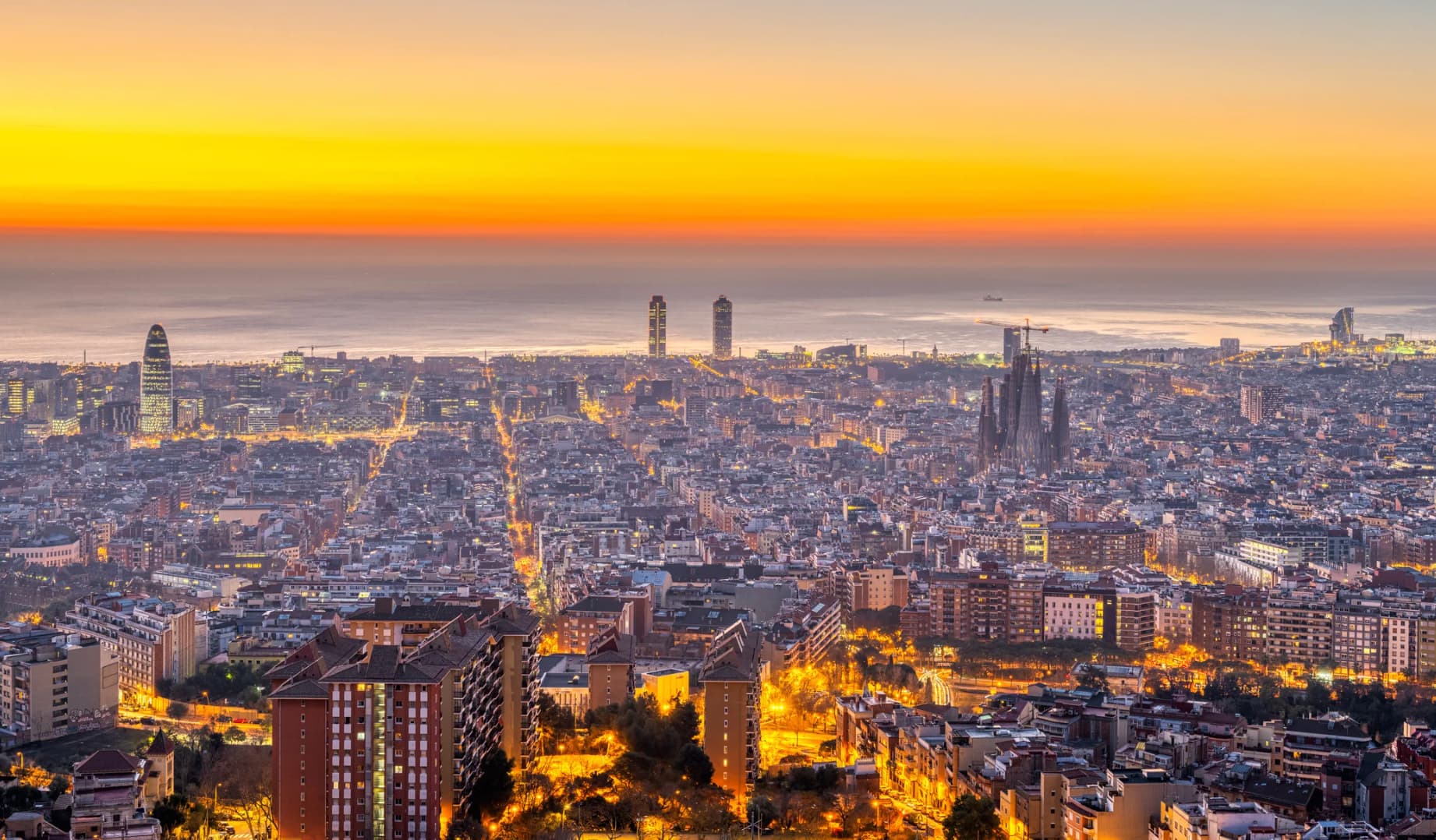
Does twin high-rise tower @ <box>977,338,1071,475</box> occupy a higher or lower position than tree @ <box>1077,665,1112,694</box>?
higher

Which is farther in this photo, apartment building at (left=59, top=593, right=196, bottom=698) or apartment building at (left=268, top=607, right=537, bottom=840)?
apartment building at (left=59, top=593, right=196, bottom=698)

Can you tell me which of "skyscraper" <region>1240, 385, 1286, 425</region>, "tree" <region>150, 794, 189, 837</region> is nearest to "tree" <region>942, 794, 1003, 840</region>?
"tree" <region>150, 794, 189, 837</region>

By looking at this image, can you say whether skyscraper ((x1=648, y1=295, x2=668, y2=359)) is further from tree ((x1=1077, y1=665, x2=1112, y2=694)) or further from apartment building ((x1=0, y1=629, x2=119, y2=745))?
apartment building ((x1=0, y1=629, x2=119, y2=745))

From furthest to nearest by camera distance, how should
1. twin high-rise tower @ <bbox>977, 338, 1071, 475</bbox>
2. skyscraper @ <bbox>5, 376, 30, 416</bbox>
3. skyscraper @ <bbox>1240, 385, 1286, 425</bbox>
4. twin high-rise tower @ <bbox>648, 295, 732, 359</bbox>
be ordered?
twin high-rise tower @ <bbox>648, 295, 732, 359</bbox> < skyscraper @ <bbox>1240, 385, 1286, 425</bbox> < skyscraper @ <bbox>5, 376, 30, 416</bbox> < twin high-rise tower @ <bbox>977, 338, 1071, 475</bbox>

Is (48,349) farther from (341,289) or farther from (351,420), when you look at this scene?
(341,289)

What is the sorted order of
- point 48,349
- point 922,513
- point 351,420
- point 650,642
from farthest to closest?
point 48,349 < point 351,420 < point 922,513 < point 650,642

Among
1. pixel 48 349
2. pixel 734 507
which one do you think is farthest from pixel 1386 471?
pixel 48 349

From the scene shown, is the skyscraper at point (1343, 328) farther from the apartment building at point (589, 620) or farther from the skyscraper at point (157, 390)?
the apartment building at point (589, 620)

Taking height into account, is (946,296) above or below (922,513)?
above

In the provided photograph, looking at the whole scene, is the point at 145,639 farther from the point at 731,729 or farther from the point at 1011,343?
the point at 1011,343
